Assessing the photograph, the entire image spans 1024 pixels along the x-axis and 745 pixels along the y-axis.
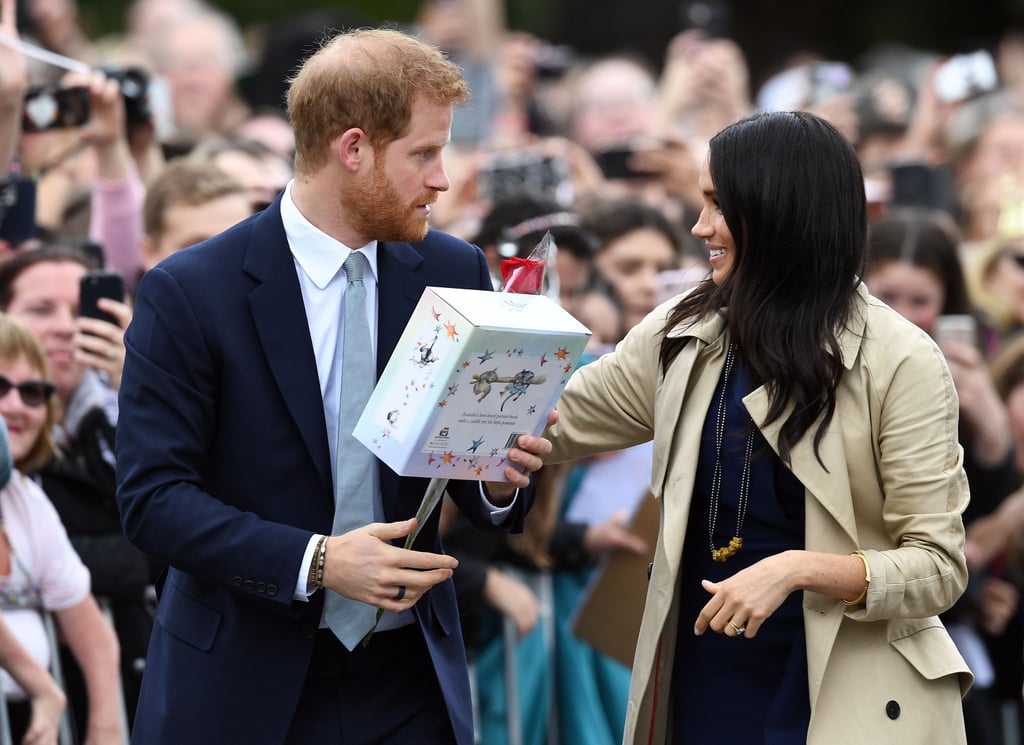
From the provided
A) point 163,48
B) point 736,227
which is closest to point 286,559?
point 736,227

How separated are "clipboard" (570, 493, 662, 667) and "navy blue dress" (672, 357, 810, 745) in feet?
3.92

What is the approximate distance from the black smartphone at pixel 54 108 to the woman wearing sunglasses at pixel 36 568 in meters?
1.26

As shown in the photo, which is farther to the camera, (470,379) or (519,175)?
(519,175)

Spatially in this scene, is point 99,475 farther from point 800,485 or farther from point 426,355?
point 800,485

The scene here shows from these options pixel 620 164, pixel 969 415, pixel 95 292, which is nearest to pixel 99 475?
pixel 95 292

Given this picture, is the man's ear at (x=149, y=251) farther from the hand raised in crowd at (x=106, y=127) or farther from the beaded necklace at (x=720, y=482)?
the beaded necklace at (x=720, y=482)

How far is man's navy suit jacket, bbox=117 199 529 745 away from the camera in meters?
3.27

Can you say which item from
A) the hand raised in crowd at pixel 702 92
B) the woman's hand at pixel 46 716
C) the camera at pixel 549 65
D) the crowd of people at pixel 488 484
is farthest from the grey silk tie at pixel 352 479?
the camera at pixel 549 65

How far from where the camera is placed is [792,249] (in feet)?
11.3

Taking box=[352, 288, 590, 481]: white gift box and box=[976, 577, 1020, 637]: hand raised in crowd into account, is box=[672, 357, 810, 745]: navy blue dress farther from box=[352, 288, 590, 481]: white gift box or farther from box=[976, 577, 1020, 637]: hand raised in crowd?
box=[976, 577, 1020, 637]: hand raised in crowd

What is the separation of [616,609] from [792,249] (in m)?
1.82

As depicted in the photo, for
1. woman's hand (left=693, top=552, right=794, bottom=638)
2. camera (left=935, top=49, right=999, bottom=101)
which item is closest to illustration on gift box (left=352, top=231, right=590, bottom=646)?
woman's hand (left=693, top=552, right=794, bottom=638)

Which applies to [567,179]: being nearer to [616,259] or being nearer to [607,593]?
[616,259]

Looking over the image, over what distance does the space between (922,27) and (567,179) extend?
11.5 metres
